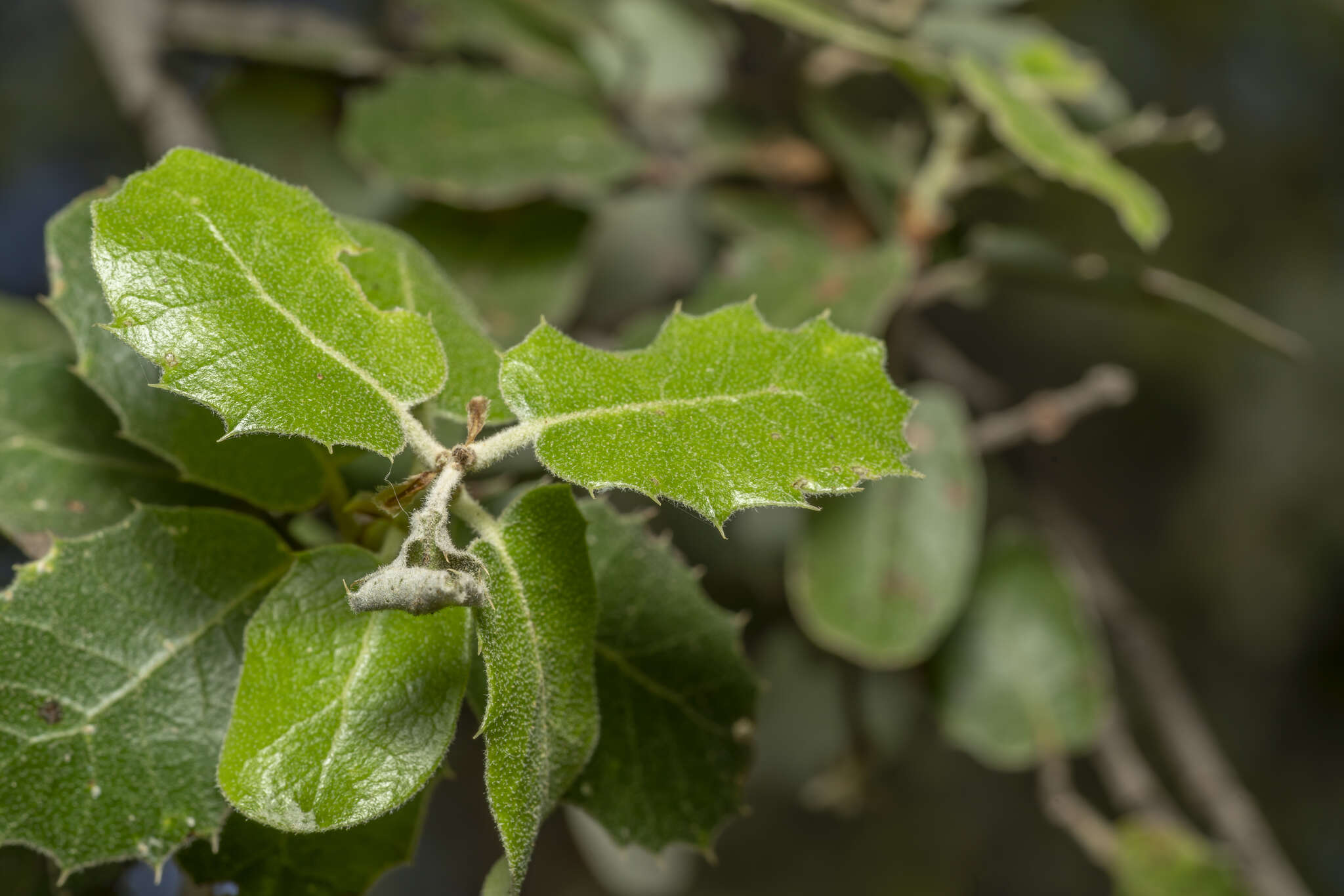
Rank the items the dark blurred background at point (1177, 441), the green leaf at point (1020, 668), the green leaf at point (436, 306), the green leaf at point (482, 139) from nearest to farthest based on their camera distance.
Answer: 1. the green leaf at point (436, 306)
2. the green leaf at point (482, 139)
3. the green leaf at point (1020, 668)
4. the dark blurred background at point (1177, 441)

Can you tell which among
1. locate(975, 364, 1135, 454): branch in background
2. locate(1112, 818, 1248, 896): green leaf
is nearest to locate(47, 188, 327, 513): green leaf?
locate(975, 364, 1135, 454): branch in background

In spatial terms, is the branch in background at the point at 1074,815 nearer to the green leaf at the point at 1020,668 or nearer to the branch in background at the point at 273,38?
the green leaf at the point at 1020,668

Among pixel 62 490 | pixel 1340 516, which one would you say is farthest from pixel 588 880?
pixel 1340 516

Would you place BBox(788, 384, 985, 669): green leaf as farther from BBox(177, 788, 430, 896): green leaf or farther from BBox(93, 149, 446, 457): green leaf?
BBox(93, 149, 446, 457): green leaf

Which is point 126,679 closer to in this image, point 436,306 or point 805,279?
point 436,306

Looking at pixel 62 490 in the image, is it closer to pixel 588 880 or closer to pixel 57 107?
pixel 57 107

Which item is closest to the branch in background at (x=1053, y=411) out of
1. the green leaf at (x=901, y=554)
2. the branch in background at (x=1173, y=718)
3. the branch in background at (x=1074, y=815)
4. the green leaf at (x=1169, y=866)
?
the green leaf at (x=901, y=554)
